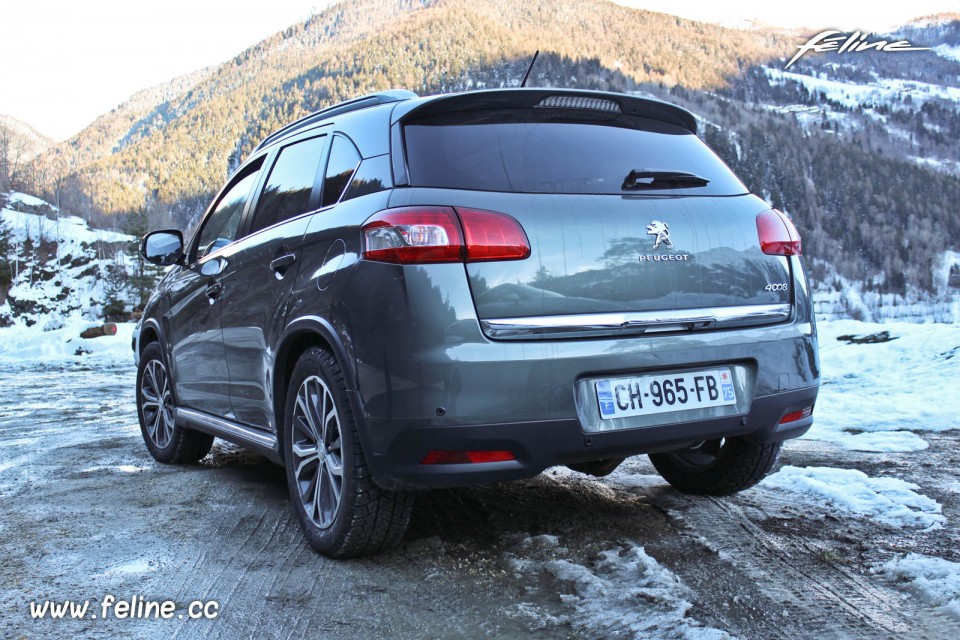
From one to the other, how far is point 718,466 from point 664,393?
44.2 inches

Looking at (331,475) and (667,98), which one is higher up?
(667,98)

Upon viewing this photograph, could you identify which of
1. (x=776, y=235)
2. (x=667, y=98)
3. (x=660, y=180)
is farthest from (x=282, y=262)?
(x=667, y=98)

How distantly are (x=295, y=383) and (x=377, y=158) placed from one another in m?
0.90

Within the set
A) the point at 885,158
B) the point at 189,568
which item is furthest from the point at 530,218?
the point at 885,158

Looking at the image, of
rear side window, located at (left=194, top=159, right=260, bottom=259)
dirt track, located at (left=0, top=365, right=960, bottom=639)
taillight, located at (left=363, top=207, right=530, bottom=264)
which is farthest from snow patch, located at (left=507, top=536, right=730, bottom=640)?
rear side window, located at (left=194, top=159, right=260, bottom=259)

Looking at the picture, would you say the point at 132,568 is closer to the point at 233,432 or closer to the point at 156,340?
the point at 233,432

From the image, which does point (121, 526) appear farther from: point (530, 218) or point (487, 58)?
point (487, 58)

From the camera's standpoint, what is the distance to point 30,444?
537 centimetres

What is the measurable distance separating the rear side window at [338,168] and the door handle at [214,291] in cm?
103

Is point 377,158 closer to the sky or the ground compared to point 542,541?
closer to the sky

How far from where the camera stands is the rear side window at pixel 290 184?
3318 mm

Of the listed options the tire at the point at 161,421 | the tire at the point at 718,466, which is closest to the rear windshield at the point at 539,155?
the tire at the point at 718,466

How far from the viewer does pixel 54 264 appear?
82000 millimetres

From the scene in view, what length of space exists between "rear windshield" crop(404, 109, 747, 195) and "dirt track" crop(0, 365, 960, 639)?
130cm
